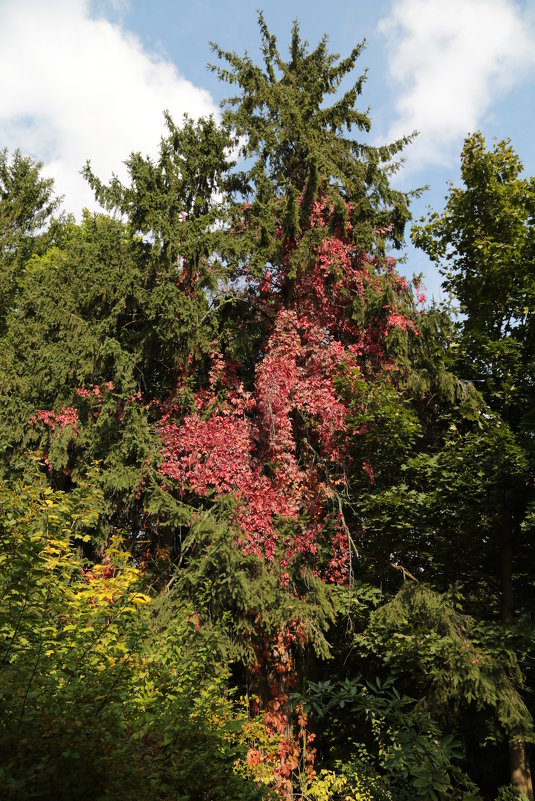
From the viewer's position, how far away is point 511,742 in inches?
410

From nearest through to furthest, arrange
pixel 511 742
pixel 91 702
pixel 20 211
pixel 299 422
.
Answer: pixel 91 702 → pixel 511 742 → pixel 299 422 → pixel 20 211

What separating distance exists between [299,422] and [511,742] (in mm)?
7176

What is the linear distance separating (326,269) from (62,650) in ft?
32.0

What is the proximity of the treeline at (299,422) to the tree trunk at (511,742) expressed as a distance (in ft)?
0.15

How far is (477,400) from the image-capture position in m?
12.2

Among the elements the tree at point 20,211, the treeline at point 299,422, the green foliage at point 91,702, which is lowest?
the green foliage at point 91,702

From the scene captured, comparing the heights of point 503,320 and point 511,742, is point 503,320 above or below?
above

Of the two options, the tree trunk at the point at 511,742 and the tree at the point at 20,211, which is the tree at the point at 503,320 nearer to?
the tree trunk at the point at 511,742

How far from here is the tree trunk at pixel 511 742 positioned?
10836 mm

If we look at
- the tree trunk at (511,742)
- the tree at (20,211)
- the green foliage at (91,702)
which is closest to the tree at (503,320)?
the tree trunk at (511,742)

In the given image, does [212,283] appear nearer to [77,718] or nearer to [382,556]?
[382,556]

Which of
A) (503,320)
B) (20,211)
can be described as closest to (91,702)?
(503,320)

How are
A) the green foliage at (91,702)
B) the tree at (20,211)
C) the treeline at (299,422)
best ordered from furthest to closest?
the tree at (20,211) < the treeline at (299,422) < the green foliage at (91,702)

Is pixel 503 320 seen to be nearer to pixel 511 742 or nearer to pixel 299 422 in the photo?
pixel 299 422
